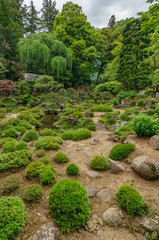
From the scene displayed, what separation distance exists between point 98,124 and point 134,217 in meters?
5.52

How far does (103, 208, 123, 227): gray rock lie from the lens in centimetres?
181

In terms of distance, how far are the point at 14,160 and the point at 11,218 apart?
1609 millimetres

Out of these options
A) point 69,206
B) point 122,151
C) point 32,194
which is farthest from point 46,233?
point 122,151

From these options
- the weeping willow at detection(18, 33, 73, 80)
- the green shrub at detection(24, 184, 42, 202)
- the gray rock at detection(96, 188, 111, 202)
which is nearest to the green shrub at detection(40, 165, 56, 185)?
the green shrub at detection(24, 184, 42, 202)

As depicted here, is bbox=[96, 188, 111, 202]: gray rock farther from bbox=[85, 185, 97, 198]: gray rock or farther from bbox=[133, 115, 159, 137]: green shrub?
bbox=[133, 115, 159, 137]: green shrub

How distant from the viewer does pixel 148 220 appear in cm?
179

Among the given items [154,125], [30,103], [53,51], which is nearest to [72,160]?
[154,125]

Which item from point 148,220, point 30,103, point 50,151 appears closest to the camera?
point 148,220

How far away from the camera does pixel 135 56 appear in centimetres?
1258

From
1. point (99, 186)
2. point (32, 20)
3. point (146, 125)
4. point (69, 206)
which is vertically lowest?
point (99, 186)

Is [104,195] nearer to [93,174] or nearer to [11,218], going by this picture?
[93,174]

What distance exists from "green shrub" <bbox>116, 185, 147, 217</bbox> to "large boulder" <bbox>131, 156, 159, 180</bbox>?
2.33ft

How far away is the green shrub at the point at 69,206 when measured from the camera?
169 centimetres

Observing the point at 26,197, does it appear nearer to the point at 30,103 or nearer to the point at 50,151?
the point at 50,151
